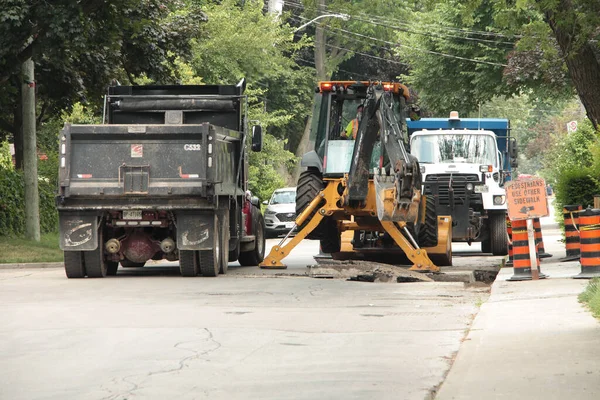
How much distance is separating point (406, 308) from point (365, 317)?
4.01 ft

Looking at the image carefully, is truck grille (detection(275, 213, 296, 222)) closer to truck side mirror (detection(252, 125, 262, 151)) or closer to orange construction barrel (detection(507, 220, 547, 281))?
truck side mirror (detection(252, 125, 262, 151))

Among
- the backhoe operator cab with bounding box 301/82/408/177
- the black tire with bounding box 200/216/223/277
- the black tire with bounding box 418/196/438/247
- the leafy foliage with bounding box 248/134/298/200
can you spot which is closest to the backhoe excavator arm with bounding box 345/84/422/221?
the backhoe operator cab with bounding box 301/82/408/177

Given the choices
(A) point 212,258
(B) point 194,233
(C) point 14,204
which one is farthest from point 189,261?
(C) point 14,204

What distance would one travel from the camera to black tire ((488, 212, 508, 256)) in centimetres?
2708

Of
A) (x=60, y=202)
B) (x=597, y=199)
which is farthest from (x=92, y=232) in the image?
(x=597, y=199)

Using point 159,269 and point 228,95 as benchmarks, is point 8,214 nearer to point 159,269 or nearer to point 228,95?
point 159,269

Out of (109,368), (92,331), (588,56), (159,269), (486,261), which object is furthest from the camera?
(486,261)

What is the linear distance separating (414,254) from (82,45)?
29.9ft

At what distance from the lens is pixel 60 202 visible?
769 inches

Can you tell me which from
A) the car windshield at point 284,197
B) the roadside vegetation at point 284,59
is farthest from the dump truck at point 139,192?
the car windshield at point 284,197

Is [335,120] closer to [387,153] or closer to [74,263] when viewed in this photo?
[387,153]

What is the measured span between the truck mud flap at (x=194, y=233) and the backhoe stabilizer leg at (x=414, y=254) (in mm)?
3087

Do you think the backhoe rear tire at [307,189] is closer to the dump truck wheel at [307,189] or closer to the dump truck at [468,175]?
the dump truck wheel at [307,189]

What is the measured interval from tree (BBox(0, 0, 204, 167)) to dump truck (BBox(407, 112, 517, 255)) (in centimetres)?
771
